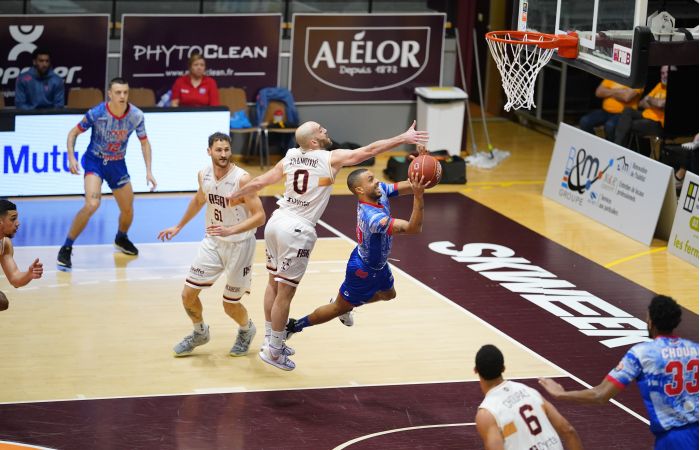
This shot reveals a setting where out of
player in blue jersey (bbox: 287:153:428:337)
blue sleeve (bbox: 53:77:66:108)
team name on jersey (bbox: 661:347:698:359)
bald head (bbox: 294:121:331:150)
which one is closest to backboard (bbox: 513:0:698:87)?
player in blue jersey (bbox: 287:153:428:337)

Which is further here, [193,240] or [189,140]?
[189,140]

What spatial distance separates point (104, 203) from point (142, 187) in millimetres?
653

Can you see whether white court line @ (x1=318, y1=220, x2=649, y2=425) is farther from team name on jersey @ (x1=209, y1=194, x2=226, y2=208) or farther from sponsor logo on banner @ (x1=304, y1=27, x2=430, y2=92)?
A: sponsor logo on banner @ (x1=304, y1=27, x2=430, y2=92)

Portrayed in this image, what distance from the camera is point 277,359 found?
9.82m

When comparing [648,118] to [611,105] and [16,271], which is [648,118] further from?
[16,271]

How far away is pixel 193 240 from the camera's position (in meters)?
14.2

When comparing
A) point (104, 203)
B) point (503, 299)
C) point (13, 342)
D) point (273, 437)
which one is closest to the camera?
point (273, 437)

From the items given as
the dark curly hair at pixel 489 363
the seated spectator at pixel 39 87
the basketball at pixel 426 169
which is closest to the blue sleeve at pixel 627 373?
the dark curly hair at pixel 489 363

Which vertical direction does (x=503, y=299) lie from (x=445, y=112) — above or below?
below

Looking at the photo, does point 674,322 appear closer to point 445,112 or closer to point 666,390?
point 666,390

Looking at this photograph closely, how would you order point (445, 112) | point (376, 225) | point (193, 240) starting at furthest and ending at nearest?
point (445, 112)
point (193, 240)
point (376, 225)

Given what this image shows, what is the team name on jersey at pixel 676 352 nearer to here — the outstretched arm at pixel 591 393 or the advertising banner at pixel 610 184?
the outstretched arm at pixel 591 393

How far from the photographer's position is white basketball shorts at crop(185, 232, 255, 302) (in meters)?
9.98

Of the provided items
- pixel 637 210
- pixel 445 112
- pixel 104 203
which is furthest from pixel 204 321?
pixel 445 112
